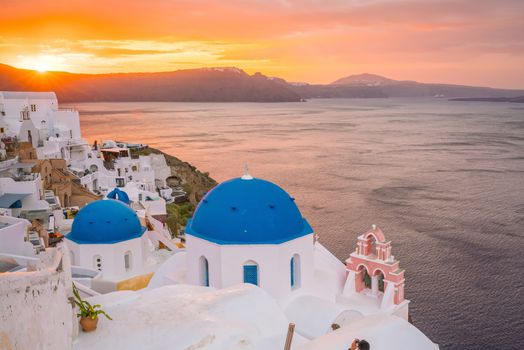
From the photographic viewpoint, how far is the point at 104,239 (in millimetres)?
14617

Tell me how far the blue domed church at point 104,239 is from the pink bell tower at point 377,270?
6838 millimetres

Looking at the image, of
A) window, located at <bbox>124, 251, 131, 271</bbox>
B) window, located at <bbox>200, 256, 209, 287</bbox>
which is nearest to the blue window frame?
window, located at <bbox>200, 256, 209, 287</bbox>

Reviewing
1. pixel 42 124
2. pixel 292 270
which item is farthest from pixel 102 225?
pixel 42 124

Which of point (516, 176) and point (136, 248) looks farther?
point (516, 176)

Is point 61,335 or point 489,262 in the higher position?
point 61,335

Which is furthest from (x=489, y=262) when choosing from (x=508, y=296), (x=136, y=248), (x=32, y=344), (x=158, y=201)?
(x=32, y=344)

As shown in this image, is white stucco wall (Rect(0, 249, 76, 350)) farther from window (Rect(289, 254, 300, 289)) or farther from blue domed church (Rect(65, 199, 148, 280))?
blue domed church (Rect(65, 199, 148, 280))

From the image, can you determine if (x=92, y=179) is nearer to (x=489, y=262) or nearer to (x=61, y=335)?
(x=489, y=262)

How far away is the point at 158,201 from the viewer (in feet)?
86.7

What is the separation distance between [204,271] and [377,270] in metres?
4.55

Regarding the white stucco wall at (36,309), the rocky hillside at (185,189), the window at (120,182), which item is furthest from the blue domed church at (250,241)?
the window at (120,182)

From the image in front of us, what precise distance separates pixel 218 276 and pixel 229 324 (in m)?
3.84

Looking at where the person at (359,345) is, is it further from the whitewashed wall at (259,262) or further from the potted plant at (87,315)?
the whitewashed wall at (259,262)

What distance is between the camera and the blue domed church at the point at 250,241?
11000 mm
